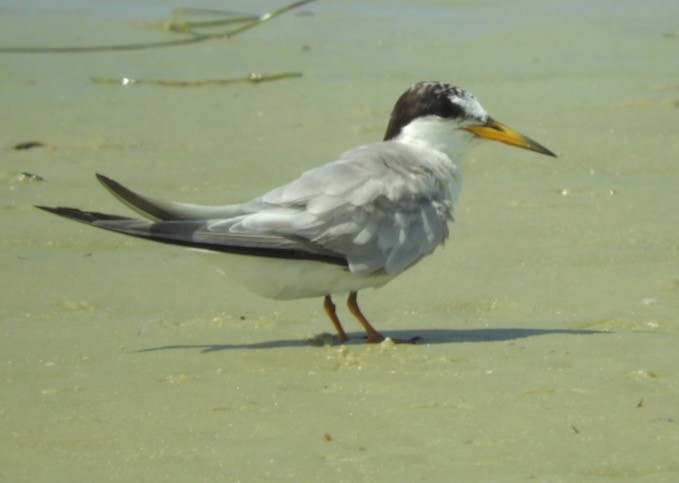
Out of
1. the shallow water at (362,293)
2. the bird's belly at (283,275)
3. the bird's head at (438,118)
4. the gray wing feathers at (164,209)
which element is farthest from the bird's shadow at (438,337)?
the bird's head at (438,118)

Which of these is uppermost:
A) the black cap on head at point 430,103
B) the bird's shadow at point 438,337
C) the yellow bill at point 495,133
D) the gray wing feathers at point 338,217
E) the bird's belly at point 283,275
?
the black cap on head at point 430,103

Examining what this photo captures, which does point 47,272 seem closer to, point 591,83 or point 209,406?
point 209,406

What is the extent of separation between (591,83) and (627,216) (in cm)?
195

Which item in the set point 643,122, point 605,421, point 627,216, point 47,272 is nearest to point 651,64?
point 643,122

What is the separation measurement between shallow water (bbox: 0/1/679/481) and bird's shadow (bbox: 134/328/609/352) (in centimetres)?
2

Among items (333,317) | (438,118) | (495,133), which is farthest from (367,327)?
(495,133)

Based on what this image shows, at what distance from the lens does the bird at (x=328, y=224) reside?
14.1 ft

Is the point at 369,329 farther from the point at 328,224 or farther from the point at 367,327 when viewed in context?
the point at 328,224

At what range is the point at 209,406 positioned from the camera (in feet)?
12.3

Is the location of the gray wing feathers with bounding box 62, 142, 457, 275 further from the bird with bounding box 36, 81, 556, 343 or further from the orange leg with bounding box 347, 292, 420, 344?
the orange leg with bounding box 347, 292, 420, 344

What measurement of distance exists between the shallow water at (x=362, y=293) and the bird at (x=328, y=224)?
0.75ft

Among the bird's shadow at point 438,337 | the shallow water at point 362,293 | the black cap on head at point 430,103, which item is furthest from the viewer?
the black cap on head at point 430,103

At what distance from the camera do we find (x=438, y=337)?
14.7 feet

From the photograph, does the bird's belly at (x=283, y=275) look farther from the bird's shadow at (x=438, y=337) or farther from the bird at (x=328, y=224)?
the bird's shadow at (x=438, y=337)
